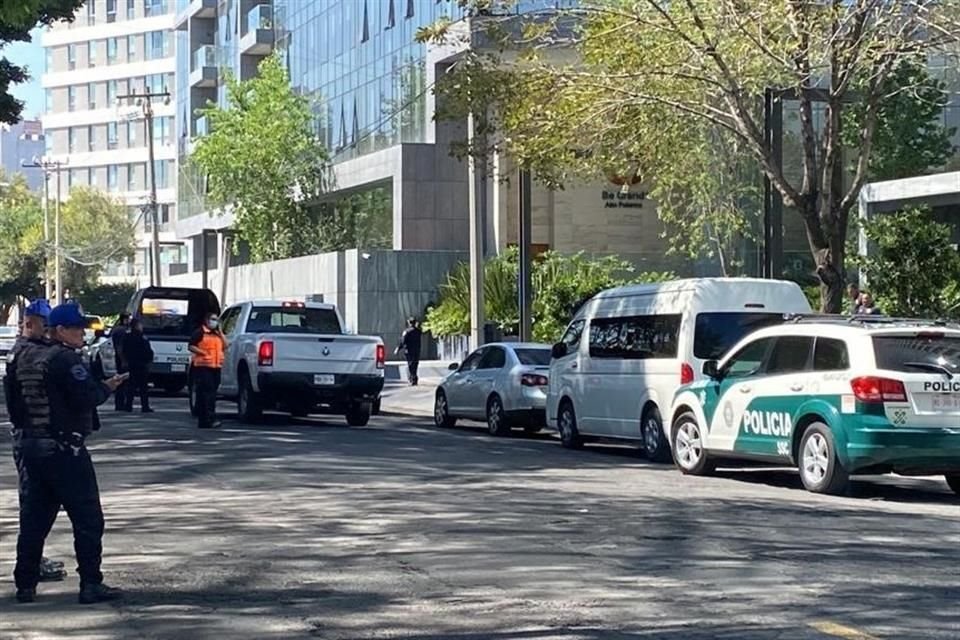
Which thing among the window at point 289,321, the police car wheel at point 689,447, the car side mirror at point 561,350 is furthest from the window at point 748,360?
the window at point 289,321

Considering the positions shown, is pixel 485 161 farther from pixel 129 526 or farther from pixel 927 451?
pixel 129 526

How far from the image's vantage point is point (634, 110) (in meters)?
24.7

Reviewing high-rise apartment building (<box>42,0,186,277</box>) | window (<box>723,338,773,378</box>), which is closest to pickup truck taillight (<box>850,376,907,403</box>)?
window (<box>723,338,773,378</box>)

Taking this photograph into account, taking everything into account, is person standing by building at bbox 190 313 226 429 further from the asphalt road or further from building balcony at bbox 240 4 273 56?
building balcony at bbox 240 4 273 56

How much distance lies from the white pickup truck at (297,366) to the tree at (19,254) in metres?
74.3

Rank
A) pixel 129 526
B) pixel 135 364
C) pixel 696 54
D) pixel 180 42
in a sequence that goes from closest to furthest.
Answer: pixel 129 526, pixel 696 54, pixel 135 364, pixel 180 42

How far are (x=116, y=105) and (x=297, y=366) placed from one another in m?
95.0

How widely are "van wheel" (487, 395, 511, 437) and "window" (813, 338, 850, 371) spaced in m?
9.66

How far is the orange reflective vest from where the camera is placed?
24641mm

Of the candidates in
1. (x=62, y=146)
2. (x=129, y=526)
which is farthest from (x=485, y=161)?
(x=62, y=146)

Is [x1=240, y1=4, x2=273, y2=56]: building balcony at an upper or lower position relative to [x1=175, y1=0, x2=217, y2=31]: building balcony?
lower

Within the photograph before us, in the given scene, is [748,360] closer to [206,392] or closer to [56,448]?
[56,448]

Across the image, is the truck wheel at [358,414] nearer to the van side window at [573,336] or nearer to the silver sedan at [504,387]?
the silver sedan at [504,387]

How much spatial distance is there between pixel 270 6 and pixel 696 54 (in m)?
47.7
